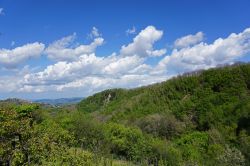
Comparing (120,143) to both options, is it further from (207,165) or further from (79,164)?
(79,164)

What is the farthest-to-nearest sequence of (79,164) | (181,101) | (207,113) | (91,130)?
(181,101), (207,113), (91,130), (79,164)

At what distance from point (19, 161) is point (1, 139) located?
6.29 feet

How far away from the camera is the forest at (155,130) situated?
26594 millimetres

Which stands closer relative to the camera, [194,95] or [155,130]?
[155,130]

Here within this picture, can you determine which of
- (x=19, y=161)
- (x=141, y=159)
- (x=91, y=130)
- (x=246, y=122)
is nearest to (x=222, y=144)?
(x=246, y=122)

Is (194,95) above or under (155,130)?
above

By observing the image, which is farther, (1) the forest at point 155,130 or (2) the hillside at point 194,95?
(2) the hillside at point 194,95

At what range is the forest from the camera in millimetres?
26594

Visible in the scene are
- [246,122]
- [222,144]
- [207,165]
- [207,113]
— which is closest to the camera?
[207,165]

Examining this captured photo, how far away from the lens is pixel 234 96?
465ft

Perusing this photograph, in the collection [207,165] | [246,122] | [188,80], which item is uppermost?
[188,80]

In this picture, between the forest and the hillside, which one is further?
the hillside

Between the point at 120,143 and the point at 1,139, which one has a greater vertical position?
the point at 1,139

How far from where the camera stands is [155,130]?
132000 millimetres
